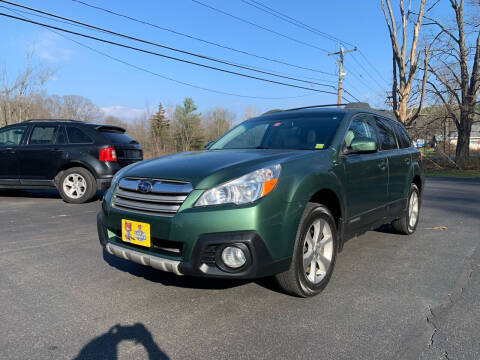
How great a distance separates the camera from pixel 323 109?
174 inches

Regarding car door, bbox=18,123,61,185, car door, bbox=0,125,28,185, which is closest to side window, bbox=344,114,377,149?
car door, bbox=18,123,61,185

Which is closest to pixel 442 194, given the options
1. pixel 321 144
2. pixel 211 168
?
pixel 321 144

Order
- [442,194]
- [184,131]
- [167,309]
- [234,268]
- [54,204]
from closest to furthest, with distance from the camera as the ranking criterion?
[234,268] < [167,309] < [54,204] < [442,194] < [184,131]

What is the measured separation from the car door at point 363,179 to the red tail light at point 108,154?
5565 mm

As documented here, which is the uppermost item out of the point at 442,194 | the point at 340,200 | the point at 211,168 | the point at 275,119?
the point at 275,119

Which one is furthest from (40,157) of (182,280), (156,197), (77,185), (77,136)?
(156,197)

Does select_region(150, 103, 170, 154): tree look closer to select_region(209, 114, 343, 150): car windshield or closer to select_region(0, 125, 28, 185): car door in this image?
select_region(0, 125, 28, 185): car door

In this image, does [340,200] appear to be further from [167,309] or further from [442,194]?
[442,194]

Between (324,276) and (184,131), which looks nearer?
(324,276)

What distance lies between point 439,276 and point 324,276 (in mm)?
1313

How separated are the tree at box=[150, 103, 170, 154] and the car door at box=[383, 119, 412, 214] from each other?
147 ft

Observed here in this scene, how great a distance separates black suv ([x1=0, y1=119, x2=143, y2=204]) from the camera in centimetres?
791

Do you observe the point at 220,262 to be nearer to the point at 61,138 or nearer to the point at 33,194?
the point at 61,138

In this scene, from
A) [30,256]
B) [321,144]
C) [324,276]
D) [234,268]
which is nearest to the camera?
[234,268]
